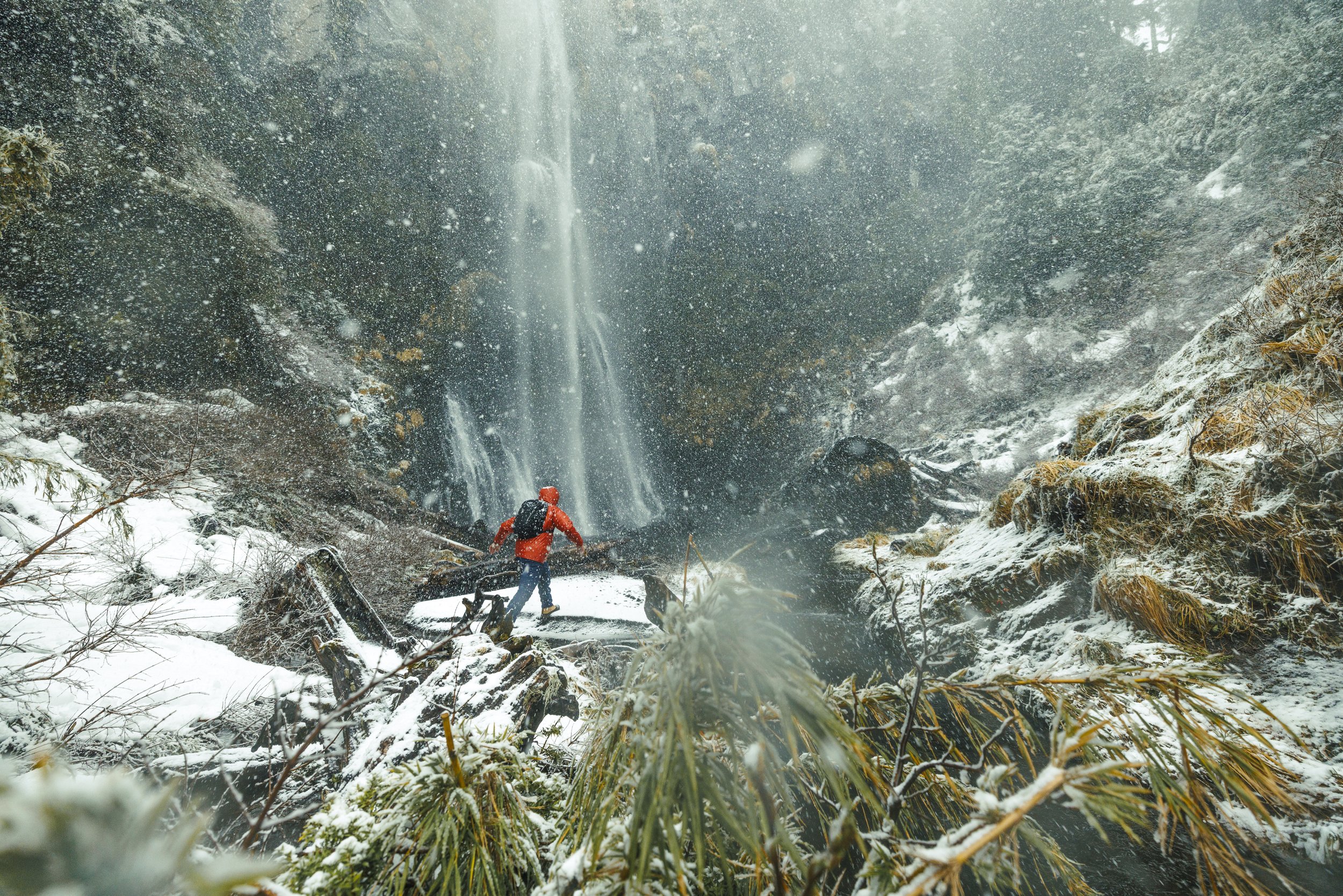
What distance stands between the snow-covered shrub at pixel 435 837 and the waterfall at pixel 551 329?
16.6m

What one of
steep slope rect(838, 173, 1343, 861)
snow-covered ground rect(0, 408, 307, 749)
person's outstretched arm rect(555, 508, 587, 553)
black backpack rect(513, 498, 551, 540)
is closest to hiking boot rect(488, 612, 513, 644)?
snow-covered ground rect(0, 408, 307, 749)

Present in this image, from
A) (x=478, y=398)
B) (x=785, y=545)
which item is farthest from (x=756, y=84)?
(x=785, y=545)

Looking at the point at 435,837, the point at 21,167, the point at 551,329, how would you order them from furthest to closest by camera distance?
1. the point at 551,329
2. the point at 21,167
3. the point at 435,837

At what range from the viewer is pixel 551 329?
2033 centimetres

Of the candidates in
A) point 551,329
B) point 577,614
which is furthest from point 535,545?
point 551,329

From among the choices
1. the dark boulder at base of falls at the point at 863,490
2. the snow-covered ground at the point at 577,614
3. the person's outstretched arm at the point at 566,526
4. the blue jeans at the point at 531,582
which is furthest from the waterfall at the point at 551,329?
the person's outstretched arm at the point at 566,526

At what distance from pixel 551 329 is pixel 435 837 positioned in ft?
68.0

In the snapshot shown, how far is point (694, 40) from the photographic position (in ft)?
65.8

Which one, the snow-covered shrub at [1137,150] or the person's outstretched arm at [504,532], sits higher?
the snow-covered shrub at [1137,150]

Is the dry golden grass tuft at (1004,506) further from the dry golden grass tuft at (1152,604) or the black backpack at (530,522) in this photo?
the black backpack at (530,522)

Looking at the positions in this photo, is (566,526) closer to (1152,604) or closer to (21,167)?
(1152,604)

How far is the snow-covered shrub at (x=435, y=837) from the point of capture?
902mm

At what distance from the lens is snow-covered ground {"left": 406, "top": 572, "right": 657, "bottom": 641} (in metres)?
5.61

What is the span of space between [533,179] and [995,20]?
2015 cm
